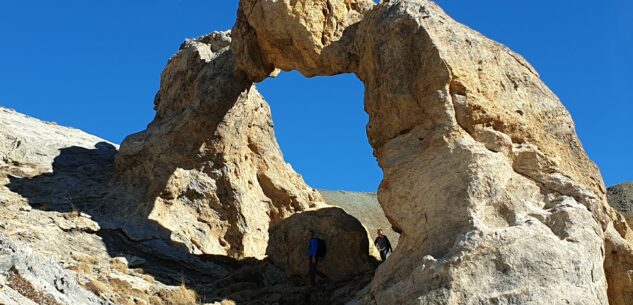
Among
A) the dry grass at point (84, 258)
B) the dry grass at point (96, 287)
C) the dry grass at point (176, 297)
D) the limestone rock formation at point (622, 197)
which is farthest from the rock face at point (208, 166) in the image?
the limestone rock formation at point (622, 197)

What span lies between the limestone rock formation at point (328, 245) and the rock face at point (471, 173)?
286 centimetres

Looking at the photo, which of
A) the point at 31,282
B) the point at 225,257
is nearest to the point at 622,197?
the point at 225,257

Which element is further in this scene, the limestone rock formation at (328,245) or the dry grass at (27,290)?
the limestone rock formation at (328,245)

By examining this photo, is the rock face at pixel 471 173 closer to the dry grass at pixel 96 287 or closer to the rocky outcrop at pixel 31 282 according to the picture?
the dry grass at pixel 96 287

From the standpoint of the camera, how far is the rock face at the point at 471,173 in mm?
14883

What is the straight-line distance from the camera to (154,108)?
2802 centimetres

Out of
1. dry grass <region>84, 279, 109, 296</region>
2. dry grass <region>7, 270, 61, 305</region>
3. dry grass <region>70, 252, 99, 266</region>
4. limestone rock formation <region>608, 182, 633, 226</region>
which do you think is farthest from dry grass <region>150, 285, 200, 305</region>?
limestone rock formation <region>608, 182, 633, 226</region>

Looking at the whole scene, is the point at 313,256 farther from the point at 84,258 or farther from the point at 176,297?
the point at 84,258

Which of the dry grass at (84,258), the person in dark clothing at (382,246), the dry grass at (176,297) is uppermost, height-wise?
the person in dark clothing at (382,246)

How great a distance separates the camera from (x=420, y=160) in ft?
58.0

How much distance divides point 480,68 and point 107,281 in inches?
355

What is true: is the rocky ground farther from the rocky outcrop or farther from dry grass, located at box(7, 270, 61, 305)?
dry grass, located at box(7, 270, 61, 305)

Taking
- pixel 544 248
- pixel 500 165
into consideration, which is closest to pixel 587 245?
pixel 544 248

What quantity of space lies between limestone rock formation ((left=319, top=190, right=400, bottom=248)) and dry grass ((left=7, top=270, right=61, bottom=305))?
31117 millimetres
